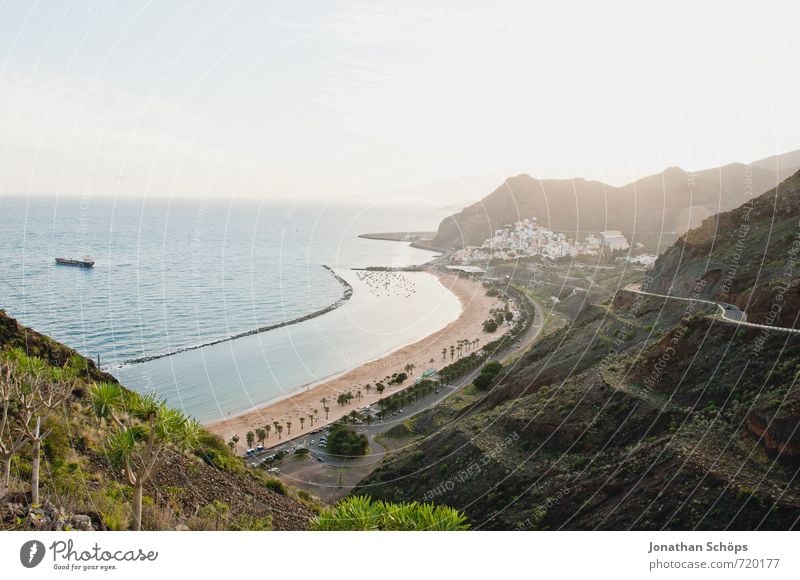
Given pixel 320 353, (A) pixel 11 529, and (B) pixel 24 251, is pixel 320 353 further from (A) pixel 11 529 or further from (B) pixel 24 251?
(B) pixel 24 251

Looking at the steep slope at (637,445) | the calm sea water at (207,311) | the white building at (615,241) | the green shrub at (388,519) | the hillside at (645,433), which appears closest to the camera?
the green shrub at (388,519)

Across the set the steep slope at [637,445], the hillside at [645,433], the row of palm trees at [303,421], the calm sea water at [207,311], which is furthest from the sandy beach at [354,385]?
the steep slope at [637,445]

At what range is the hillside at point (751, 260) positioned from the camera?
81.8ft

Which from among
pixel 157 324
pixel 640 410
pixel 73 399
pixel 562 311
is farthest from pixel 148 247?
pixel 640 410

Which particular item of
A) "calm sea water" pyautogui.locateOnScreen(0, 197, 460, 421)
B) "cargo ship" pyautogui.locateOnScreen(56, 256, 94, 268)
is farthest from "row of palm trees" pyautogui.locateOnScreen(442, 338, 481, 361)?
"cargo ship" pyautogui.locateOnScreen(56, 256, 94, 268)

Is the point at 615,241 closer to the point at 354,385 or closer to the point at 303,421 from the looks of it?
the point at 354,385

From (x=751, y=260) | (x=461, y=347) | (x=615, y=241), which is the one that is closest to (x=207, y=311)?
(x=461, y=347)

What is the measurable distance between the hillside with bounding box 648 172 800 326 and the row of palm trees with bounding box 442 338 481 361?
2318 centimetres

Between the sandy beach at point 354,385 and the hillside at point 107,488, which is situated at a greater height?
the hillside at point 107,488

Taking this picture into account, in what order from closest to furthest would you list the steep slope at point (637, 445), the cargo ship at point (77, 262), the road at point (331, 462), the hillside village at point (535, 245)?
the steep slope at point (637, 445)
the road at point (331, 462)
the cargo ship at point (77, 262)
the hillside village at point (535, 245)

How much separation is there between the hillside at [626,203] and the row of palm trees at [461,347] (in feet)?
229

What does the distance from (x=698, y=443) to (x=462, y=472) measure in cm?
1044

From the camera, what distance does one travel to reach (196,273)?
3957 inches

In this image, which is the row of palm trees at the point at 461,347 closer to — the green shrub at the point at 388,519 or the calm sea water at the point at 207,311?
the calm sea water at the point at 207,311
